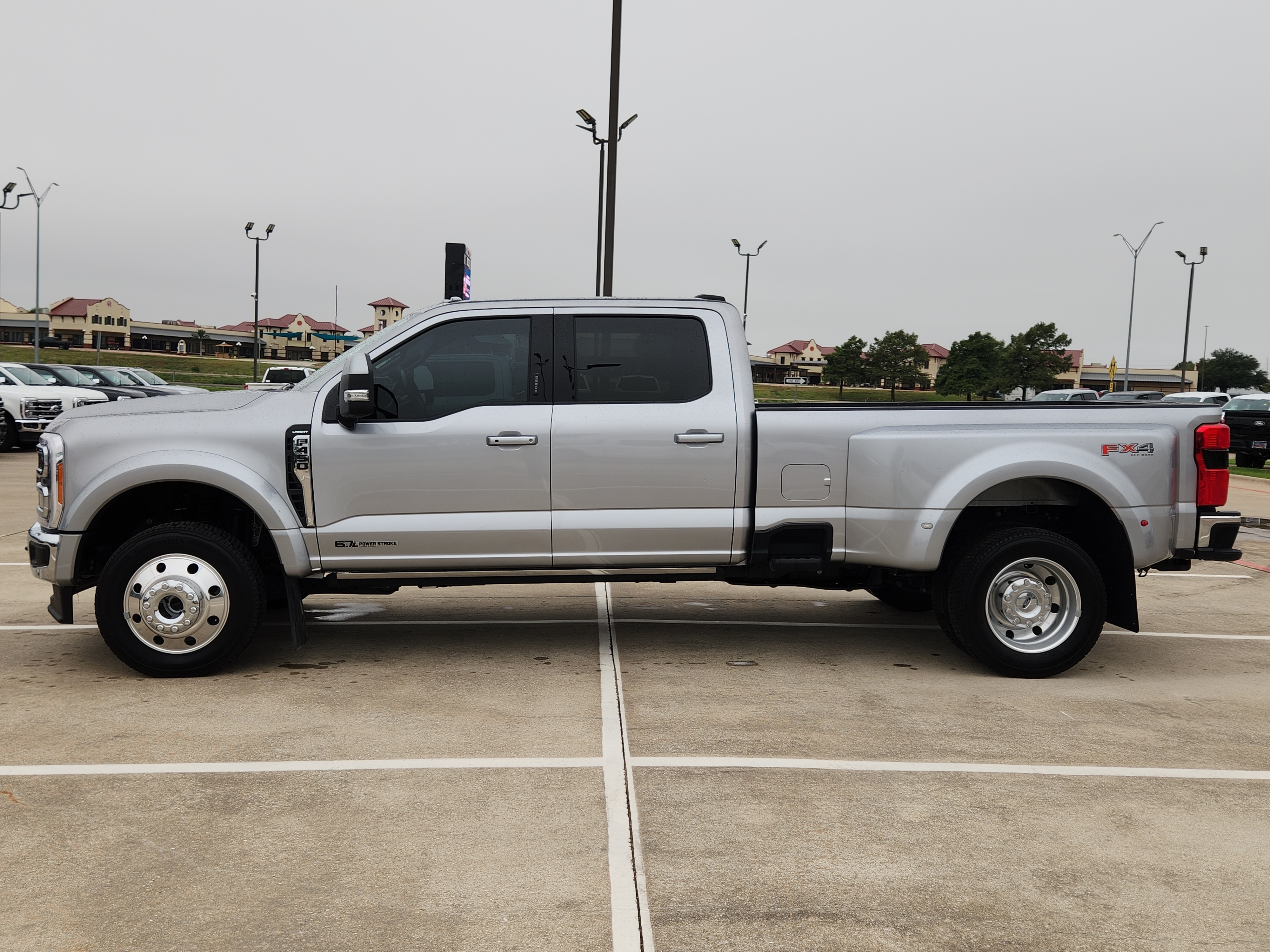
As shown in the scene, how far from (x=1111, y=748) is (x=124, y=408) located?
17.6 ft

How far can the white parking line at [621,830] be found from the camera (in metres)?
3.26

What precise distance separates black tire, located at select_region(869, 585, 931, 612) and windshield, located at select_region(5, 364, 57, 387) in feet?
64.6

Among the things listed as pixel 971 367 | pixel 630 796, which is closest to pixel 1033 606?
pixel 630 796

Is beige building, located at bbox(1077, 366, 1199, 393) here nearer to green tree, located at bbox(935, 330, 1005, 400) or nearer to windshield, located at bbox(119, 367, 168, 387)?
green tree, located at bbox(935, 330, 1005, 400)

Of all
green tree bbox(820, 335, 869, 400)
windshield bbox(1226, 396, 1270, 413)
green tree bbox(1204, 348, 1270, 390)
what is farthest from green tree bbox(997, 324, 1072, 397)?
windshield bbox(1226, 396, 1270, 413)

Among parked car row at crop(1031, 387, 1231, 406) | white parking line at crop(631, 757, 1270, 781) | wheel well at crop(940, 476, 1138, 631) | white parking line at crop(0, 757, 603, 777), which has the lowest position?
white parking line at crop(0, 757, 603, 777)

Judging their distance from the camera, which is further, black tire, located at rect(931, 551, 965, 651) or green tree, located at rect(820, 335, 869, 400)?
green tree, located at rect(820, 335, 869, 400)

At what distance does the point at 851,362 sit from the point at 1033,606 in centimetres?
10817

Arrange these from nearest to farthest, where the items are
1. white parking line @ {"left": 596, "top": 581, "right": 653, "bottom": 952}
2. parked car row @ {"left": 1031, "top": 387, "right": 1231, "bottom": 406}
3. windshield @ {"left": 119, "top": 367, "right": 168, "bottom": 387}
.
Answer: white parking line @ {"left": 596, "top": 581, "right": 653, "bottom": 952}, parked car row @ {"left": 1031, "top": 387, "right": 1231, "bottom": 406}, windshield @ {"left": 119, "top": 367, "right": 168, "bottom": 387}

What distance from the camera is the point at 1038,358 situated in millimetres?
89875

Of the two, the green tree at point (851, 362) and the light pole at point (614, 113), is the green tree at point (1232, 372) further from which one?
the light pole at point (614, 113)

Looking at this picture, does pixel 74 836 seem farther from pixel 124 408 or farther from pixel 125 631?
Answer: pixel 124 408

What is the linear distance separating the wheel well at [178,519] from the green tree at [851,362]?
352 ft

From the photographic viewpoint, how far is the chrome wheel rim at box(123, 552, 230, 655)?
236 inches
